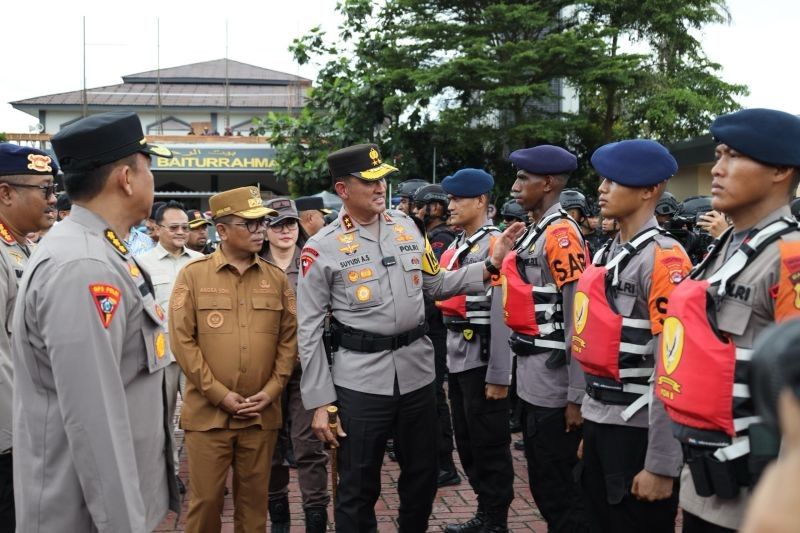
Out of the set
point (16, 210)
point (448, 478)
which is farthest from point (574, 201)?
point (16, 210)

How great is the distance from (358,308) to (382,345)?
248mm

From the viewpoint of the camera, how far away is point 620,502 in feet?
10.3

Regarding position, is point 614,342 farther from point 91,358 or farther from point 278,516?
point 278,516

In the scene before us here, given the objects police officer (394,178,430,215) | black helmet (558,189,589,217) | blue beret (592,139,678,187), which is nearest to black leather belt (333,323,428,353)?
blue beret (592,139,678,187)

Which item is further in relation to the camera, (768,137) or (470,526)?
(470,526)

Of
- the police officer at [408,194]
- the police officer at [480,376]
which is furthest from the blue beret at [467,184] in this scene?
the police officer at [408,194]

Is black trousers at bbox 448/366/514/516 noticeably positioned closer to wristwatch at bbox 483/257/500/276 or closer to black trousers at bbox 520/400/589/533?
black trousers at bbox 520/400/589/533

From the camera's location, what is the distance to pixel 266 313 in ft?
14.0

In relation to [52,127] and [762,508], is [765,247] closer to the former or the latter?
[762,508]

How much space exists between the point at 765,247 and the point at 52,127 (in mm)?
43590

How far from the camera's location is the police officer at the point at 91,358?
227cm

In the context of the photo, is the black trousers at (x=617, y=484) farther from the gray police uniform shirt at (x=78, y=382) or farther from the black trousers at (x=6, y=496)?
the black trousers at (x=6, y=496)

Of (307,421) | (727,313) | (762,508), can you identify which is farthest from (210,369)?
(762,508)

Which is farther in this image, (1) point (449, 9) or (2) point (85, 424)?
(1) point (449, 9)
